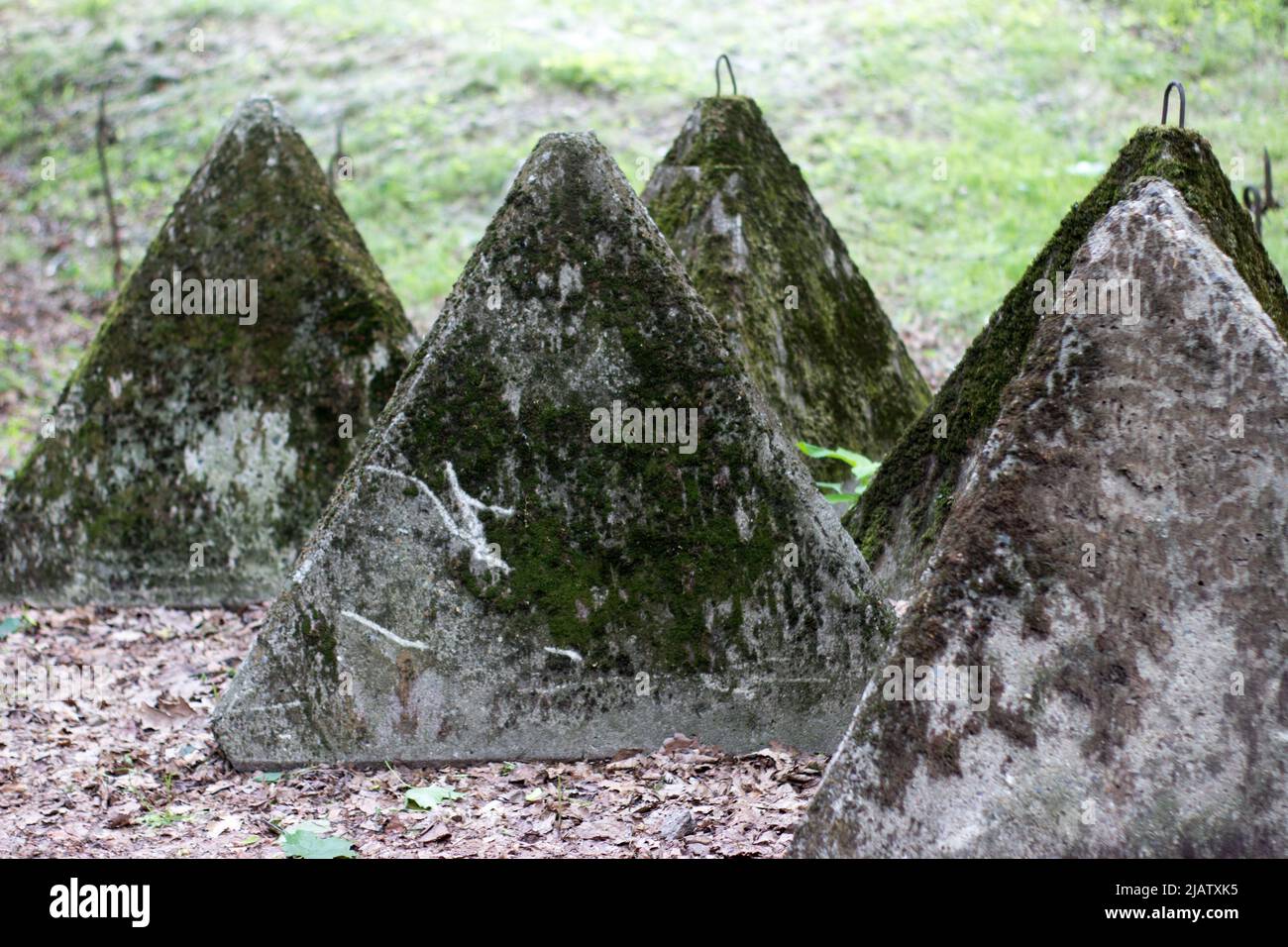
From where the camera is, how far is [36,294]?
13.6 meters

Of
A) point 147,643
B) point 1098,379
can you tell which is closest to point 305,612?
point 147,643

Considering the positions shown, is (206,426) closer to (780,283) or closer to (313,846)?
(780,283)

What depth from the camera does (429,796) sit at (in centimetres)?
390

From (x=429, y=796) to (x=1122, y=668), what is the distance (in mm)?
2073

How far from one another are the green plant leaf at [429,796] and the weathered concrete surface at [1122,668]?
1325 millimetres

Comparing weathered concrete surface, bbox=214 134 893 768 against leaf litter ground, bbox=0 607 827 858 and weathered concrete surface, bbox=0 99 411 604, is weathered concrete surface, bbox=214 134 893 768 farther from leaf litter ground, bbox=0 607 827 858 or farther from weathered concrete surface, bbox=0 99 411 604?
weathered concrete surface, bbox=0 99 411 604

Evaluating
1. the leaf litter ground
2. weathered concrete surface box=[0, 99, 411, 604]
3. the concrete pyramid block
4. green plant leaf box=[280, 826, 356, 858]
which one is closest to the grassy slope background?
the concrete pyramid block

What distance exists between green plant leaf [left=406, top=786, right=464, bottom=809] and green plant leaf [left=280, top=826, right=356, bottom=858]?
0.27 m

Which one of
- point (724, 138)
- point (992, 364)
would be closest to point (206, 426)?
point (724, 138)

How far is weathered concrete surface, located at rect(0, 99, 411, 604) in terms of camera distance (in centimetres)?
600

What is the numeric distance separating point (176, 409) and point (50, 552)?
891 millimetres

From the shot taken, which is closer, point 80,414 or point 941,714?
point 941,714
